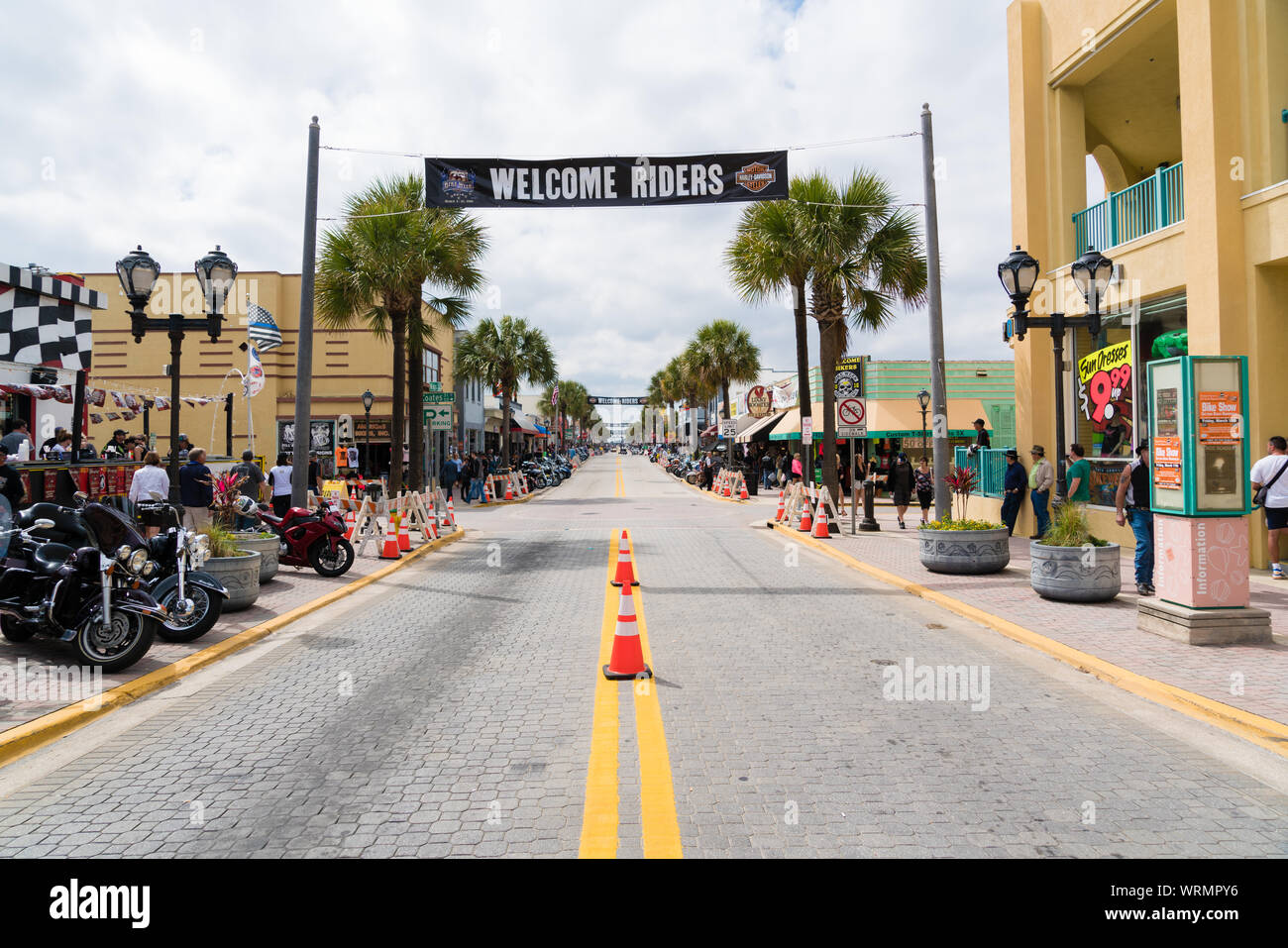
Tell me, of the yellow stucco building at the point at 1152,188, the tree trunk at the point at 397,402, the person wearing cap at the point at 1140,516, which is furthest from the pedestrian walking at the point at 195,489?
the yellow stucco building at the point at 1152,188

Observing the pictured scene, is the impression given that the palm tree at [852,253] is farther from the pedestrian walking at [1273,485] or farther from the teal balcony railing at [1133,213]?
the pedestrian walking at [1273,485]

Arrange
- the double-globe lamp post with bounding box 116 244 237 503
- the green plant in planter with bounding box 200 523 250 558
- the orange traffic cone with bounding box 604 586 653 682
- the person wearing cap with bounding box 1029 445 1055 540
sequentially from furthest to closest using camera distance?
the person wearing cap with bounding box 1029 445 1055 540 < the double-globe lamp post with bounding box 116 244 237 503 < the green plant in planter with bounding box 200 523 250 558 < the orange traffic cone with bounding box 604 586 653 682

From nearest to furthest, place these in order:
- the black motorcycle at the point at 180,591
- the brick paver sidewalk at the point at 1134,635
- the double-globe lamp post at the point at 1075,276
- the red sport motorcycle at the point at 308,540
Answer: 1. the brick paver sidewalk at the point at 1134,635
2. the black motorcycle at the point at 180,591
3. the double-globe lamp post at the point at 1075,276
4. the red sport motorcycle at the point at 308,540

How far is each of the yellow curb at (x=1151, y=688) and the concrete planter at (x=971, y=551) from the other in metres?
1.65

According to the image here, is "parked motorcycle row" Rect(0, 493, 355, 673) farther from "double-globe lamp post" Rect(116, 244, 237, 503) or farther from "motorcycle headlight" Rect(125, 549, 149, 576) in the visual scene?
"double-globe lamp post" Rect(116, 244, 237, 503)

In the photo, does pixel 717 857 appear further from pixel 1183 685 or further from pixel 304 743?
pixel 1183 685

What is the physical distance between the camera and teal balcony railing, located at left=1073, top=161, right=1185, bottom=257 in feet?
43.9

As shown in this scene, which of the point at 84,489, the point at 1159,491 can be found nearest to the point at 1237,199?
the point at 1159,491

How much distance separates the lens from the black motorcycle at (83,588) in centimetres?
656

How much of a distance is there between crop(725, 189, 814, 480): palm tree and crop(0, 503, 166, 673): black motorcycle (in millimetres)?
15011

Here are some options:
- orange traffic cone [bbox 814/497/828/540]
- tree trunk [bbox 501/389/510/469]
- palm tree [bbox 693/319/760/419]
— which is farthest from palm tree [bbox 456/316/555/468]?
orange traffic cone [bbox 814/497/828/540]

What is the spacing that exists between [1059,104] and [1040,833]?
16.2 meters

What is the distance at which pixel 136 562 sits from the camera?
22.6 ft
